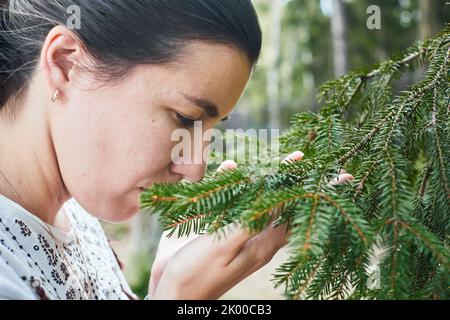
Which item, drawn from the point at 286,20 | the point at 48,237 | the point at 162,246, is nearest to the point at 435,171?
the point at 162,246

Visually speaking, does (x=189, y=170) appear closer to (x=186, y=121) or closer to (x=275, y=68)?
(x=186, y=121)

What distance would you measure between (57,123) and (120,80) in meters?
0.17

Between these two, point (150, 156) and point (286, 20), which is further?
point (286, 20)

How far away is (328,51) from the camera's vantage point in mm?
12094

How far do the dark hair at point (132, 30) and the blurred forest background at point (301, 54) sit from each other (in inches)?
124

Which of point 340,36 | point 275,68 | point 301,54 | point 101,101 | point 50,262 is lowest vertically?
point 50,262

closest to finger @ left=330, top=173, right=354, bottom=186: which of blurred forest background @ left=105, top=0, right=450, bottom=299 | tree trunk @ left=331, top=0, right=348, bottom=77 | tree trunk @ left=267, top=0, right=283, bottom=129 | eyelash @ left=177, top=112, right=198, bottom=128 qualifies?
eyelash @ left=177, top=112, right=198, bottom=128

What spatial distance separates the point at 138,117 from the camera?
0.98 meters

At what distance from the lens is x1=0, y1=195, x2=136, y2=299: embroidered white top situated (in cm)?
89

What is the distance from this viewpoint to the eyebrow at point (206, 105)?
0.98 meters

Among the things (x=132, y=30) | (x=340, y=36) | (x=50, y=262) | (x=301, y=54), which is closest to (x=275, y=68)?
(x=301, y=54)

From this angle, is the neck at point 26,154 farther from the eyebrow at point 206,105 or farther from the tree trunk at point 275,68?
the tree trunk at point 275,68

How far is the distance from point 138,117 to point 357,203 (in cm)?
46
